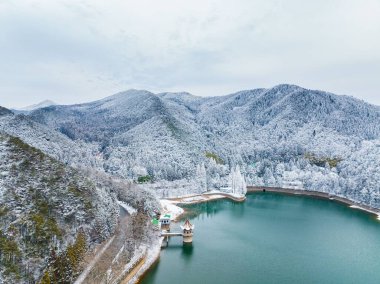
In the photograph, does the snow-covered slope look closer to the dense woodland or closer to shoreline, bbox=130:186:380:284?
the dense woodland

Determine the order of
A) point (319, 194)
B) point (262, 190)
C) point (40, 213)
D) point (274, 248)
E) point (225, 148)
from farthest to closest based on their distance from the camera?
1. point (225, 148)
2. point (262, 190)
3. point (319, 194)
4. point (274, 248)
5. point (40, 213)

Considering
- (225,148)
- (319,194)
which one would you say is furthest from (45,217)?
(225,148)

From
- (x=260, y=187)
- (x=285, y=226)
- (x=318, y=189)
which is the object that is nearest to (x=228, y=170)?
(x=260, y=187)

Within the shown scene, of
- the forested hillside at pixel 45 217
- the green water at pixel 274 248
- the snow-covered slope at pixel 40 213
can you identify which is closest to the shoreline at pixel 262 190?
the green water at pixel 274 248

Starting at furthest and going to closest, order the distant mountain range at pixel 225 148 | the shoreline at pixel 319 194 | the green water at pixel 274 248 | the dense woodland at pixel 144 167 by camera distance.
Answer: the distant mountain range at pixel 225 148 < the shoreline at pixel 319 194 < the green water at pixel 274 248 < the dense woodland at pixel 144 167

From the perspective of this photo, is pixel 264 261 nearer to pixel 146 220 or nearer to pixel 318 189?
pixel 146 220

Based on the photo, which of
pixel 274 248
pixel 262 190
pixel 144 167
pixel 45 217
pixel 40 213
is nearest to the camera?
pixel 40 213

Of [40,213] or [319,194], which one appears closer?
[40,213]

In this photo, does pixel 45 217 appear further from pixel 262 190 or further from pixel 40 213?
pixel 262 190

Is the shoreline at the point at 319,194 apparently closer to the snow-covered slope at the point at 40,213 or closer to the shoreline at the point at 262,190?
the shoreline at the point at 262,190
